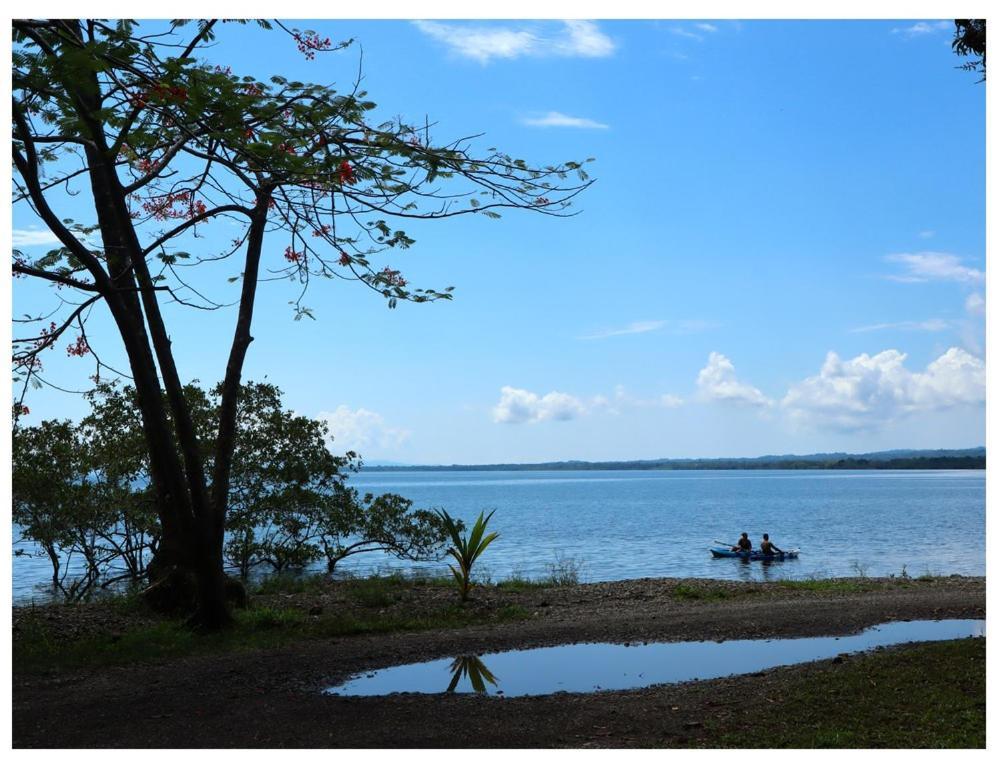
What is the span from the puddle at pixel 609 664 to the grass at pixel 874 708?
2.68 feet

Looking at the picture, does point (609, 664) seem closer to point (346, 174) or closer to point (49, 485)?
point (346, 174)

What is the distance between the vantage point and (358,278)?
796 cm

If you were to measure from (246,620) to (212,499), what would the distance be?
4.00 feet

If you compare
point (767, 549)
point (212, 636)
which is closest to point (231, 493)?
point (212, 636)

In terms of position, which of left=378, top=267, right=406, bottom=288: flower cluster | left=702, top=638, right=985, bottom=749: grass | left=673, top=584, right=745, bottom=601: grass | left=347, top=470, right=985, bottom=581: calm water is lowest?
left=347, top=470, right=985, bottom=581: calm water

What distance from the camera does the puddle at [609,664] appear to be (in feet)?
20.6

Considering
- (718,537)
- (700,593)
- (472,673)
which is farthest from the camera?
(718,537)

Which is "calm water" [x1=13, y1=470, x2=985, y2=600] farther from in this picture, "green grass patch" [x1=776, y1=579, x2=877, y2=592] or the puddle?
the puddle

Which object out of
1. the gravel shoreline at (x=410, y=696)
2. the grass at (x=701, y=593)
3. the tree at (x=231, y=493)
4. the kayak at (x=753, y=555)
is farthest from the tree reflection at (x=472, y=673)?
the kayak at (x=753, y=555)

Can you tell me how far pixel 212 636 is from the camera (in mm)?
8297

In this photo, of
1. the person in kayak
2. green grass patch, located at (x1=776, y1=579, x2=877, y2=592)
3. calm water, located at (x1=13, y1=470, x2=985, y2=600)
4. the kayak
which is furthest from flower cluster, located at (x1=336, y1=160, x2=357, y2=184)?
the kayak

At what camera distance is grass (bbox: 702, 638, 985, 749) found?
183 inches

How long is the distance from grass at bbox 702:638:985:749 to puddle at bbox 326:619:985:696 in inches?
32.1

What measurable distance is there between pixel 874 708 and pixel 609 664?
86.1 inches
